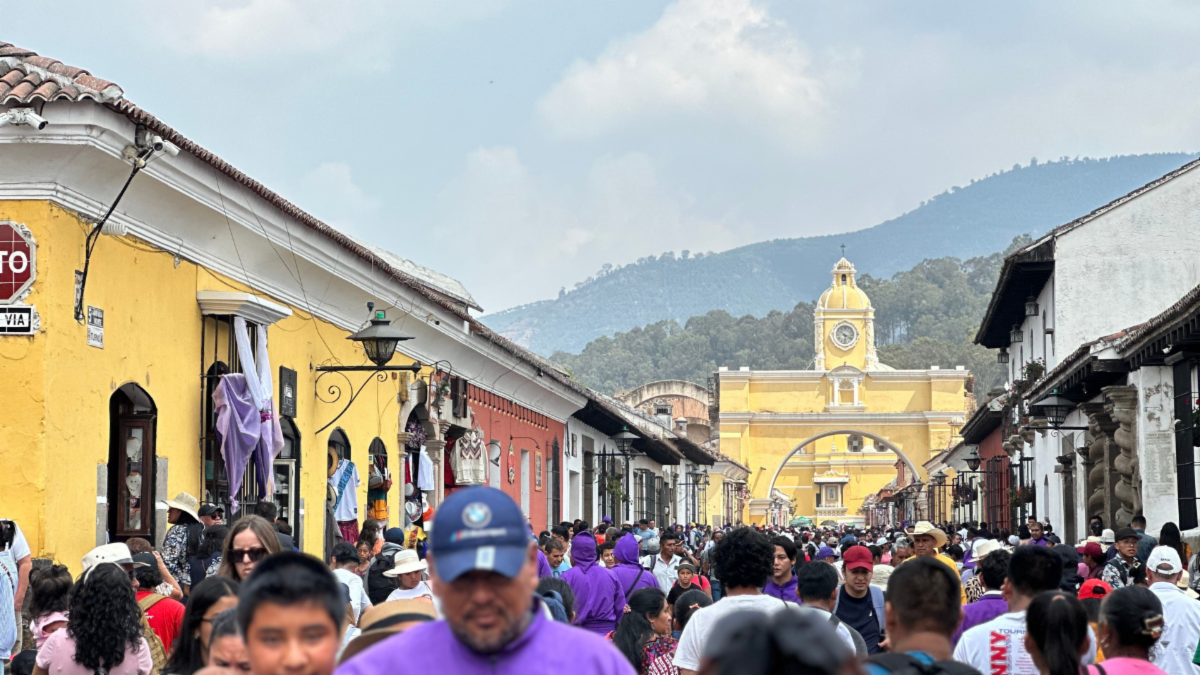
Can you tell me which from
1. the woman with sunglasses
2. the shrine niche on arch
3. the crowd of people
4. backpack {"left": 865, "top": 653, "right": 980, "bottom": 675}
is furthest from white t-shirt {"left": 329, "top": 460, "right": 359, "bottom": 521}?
the shrine niche on arch

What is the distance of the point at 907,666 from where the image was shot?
13.6 ft

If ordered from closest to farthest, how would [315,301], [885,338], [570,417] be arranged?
[315,301] < [570,417] < [885,338]

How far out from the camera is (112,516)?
1230 cm

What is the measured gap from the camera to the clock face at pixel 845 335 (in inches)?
3413

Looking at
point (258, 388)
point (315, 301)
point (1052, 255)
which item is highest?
point (1052, 255)

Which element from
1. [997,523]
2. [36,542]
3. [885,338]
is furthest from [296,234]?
[885,338]

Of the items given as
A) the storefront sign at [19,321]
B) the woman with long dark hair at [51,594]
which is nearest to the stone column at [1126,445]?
the storefront sign at [19,321]

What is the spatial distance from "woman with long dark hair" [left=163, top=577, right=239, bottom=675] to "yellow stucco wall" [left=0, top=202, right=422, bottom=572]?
522 cm

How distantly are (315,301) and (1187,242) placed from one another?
16421mm

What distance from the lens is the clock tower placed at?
283 feet

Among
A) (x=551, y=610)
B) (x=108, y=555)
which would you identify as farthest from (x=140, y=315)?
(x=551, y=610)

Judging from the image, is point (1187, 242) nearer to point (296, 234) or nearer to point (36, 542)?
point (296, 234)

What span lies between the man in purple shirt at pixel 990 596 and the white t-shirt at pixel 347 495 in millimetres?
10581

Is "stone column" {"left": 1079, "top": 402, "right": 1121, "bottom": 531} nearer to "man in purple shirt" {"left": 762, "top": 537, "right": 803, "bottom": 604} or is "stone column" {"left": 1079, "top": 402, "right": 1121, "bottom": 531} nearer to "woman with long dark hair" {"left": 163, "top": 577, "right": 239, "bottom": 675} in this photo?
"man in purple shirt" {"left": 762, "top": 537, "right": 803, "bottom": 604}
